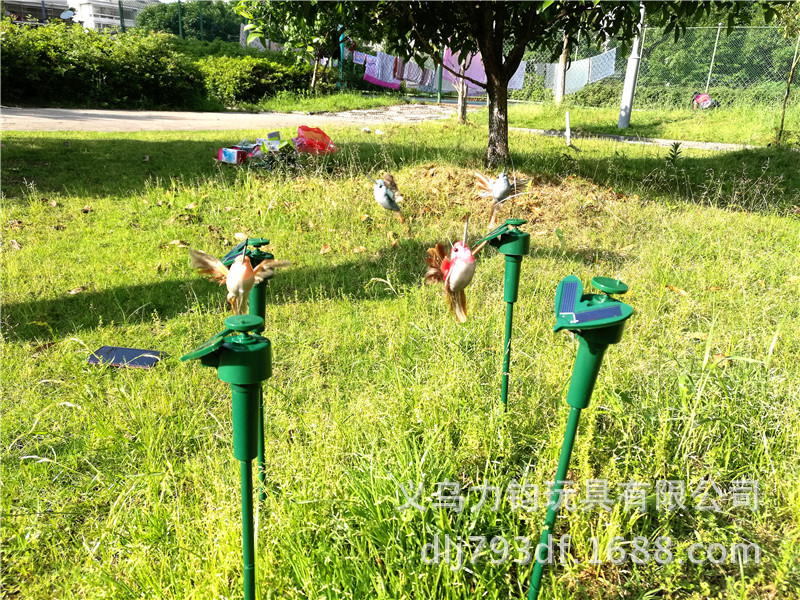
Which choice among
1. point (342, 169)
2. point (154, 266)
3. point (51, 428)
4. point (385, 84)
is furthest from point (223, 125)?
point (385, 84)

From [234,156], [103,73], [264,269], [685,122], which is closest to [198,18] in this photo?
[103,73]

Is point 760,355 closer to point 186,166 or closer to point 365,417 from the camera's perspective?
point 365,417

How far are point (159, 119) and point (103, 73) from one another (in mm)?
2659

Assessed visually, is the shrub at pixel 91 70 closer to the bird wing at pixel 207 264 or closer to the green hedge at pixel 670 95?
the green hedge at pixel 670 95

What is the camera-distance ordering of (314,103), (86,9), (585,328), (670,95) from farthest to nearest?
1. (86,9)
2. (670,95)
3. (314,103)
4. (585,328)

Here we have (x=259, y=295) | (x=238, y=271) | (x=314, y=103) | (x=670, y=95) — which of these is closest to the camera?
(x=238, y=271)

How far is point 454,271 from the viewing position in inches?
76.7

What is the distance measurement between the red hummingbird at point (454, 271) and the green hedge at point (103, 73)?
1295 cm

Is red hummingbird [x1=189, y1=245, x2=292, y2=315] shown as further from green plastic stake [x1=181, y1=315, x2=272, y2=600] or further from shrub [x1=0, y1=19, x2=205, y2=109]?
shrub [x1=0, y1=19, x2=205, y2=109]

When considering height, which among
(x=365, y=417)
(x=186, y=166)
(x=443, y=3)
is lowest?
(x=365, y=417)

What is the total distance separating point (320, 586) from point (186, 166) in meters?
6.19

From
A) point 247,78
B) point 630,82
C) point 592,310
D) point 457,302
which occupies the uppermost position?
point 247,78

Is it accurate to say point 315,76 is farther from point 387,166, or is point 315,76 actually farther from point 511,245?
point 511,245

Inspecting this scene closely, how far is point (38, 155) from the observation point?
6617 mm
